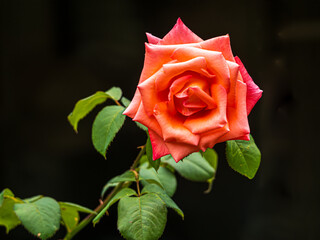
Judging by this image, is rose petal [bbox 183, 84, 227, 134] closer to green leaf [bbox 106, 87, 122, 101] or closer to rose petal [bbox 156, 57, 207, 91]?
rose petal [bbox 156, 57, 207, 91]

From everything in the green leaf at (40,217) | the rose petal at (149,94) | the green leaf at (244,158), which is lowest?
the green leaf at (40,217)

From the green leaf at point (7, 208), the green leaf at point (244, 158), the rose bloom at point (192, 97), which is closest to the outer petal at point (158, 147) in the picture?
the rose bloom at point (192, 97)

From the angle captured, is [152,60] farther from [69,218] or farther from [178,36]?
[69,218]

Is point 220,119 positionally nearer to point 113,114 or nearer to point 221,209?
point 113,114

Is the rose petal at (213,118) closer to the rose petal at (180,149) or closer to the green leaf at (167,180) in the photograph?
the rose petal at (180,149)

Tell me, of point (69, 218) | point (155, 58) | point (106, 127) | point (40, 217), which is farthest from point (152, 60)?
point (69, 218)

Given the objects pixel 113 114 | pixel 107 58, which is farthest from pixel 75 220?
pixel 107 58
